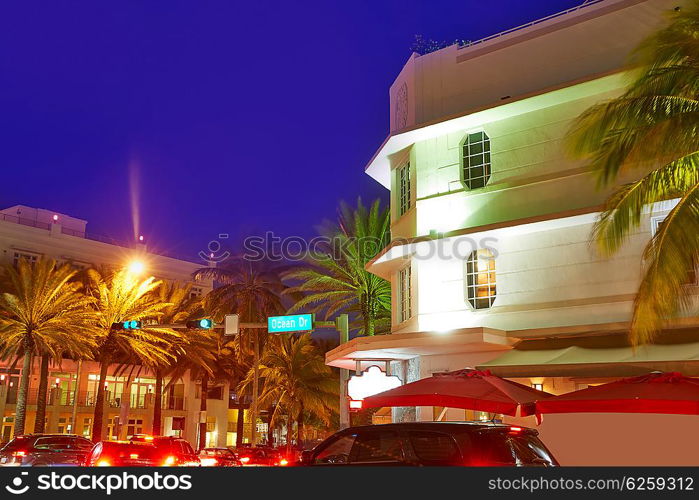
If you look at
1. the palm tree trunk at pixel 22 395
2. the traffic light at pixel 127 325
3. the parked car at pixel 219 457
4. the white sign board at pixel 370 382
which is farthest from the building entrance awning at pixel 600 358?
the palm tree trunk at pixel 22 395

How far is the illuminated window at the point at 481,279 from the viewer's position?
22.5 meters

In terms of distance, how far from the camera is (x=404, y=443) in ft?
30.9

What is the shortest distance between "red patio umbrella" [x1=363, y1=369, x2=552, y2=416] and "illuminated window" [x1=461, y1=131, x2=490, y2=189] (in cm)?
834

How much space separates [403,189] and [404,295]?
3651 mm

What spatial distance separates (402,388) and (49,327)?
2859cm

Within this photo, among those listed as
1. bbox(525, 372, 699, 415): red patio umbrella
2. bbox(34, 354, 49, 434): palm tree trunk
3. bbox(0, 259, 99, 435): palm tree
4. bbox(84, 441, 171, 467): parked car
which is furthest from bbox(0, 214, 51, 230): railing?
bbox(525, 372, 699, 415): red patio umbrella

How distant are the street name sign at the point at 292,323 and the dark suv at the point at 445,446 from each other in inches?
783

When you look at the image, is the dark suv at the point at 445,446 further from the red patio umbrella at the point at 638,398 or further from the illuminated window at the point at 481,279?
the illuminated window at the point at 481,279

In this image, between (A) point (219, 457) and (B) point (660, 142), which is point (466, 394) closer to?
(B) point (660, 142)

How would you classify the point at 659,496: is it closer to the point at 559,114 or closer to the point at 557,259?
the point at 557,259

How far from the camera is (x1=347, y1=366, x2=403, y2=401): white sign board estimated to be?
78.7ft

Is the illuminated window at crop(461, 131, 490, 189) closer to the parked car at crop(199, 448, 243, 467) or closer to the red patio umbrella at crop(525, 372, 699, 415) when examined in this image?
the red patio umbrella at crop(525, 372, 699, 415)

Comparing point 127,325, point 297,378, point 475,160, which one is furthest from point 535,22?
point 297,378

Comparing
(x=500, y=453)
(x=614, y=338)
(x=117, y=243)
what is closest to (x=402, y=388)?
(x=614, y=338)
